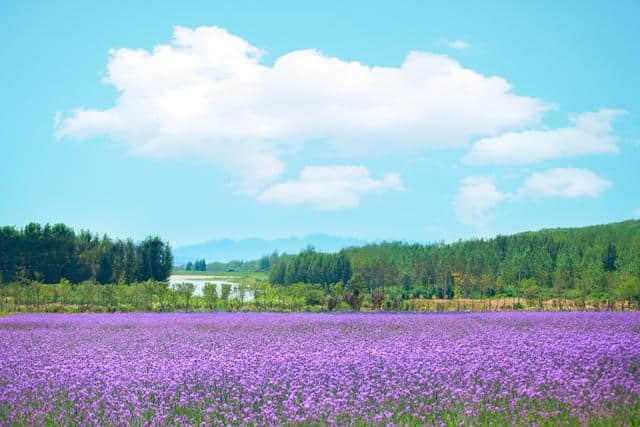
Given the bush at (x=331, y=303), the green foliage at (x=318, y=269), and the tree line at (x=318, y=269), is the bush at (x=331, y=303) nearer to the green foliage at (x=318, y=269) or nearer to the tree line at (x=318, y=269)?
the tree line at (x=318, y=269)

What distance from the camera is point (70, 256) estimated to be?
5694 centimetres

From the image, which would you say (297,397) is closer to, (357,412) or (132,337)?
(357,412)

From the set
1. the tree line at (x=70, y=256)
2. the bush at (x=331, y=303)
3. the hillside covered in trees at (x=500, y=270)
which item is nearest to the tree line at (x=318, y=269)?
the hillside covered in trees at (x=500, y=270)

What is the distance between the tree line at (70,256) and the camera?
5375cm

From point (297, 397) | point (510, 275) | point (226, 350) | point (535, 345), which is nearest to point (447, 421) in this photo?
point (297, 397)

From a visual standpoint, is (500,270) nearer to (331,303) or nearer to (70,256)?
(331,303)

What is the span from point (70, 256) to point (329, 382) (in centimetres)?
5386

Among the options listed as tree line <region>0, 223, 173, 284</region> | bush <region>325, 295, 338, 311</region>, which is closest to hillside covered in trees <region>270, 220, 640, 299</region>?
bush <region>325, 295, 338, 311</region>

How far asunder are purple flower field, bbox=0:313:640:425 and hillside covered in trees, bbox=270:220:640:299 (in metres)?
25.6

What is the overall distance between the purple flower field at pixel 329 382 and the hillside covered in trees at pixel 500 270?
25591 mm

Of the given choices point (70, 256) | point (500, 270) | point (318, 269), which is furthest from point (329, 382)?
point (318, 269)

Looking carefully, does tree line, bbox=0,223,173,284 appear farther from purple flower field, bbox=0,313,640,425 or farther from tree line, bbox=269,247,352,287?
purple flower field, bbox=0,313,640,425

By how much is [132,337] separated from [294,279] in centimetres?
5501

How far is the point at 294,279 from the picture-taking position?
70.1m
